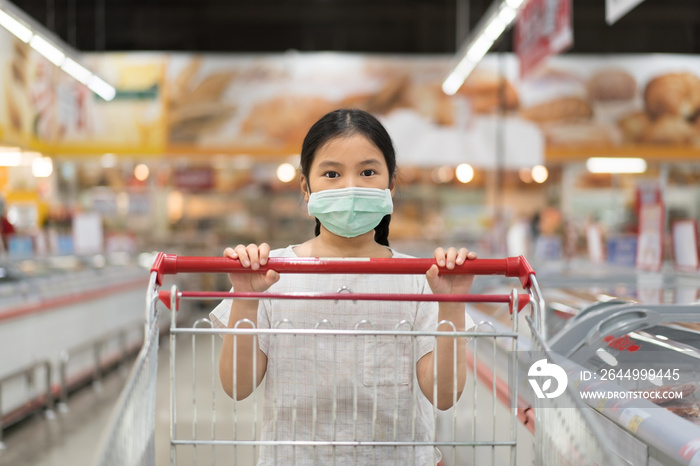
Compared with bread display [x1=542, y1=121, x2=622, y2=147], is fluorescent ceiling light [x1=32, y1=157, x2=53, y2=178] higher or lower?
lower

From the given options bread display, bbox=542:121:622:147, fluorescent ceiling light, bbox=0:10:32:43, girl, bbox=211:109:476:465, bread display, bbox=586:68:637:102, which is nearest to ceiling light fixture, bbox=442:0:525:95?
bread display, bbox=542:121:622:147

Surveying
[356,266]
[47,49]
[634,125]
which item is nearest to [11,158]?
[47,49]

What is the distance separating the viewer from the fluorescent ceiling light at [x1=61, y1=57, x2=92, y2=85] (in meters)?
7.50

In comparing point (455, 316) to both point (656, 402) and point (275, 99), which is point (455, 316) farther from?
point (275, 99)

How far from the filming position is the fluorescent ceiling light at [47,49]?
621cm

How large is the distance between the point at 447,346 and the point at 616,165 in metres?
10.9

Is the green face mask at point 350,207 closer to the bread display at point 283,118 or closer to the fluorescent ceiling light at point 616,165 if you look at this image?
the bread display at point 283,118

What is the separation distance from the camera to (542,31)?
639 centimetres

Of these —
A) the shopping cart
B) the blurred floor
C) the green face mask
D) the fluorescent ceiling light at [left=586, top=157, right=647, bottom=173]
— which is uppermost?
the fluorescent ceiling light at [left=586, top=157, right=647, bottom=173]

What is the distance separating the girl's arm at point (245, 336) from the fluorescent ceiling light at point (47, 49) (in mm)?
5355

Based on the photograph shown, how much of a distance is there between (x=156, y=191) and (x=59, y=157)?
5.53 ft

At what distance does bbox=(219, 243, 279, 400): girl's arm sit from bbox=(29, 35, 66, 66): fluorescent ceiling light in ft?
17.6

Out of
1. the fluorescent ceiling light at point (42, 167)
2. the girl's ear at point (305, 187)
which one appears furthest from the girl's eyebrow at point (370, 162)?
the fluorescent ceiling light at point (42, 167)

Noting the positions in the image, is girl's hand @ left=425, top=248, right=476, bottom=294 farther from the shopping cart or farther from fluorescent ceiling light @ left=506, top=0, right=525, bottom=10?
fluorescent ceiling light @ left=506, top=0, right=525, bottom=10
